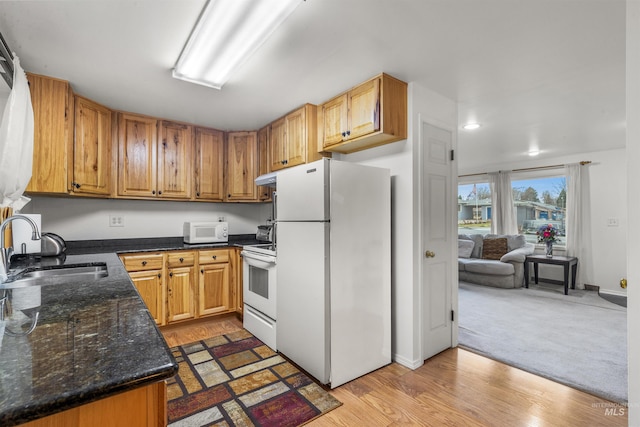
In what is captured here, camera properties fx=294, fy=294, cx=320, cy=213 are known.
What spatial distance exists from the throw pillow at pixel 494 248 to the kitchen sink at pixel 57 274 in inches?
226

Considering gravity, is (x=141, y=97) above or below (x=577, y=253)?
above

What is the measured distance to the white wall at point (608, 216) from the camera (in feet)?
14.6

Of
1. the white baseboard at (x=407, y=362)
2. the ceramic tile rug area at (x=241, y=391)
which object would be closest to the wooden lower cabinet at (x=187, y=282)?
the ceramic tile rug area at (x=241, y=391)

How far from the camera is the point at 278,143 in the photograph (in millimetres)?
3277

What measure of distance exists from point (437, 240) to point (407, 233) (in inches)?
14.1

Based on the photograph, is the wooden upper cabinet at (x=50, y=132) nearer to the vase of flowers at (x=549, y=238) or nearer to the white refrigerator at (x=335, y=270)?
the white refrigerator at (x=335, y=270)

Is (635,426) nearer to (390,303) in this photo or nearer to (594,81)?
(390,303)

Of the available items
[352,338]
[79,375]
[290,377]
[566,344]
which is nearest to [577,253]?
[566,344]

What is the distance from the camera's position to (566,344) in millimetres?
2742

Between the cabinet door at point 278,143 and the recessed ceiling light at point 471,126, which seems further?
the recessed ceiling light at point 471,126

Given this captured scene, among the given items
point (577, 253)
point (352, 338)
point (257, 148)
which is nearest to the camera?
point (352, 338)

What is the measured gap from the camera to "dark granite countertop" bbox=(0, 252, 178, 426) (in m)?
0.51

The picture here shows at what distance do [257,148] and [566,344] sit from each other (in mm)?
3825

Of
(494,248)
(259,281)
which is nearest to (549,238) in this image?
(494,248)
